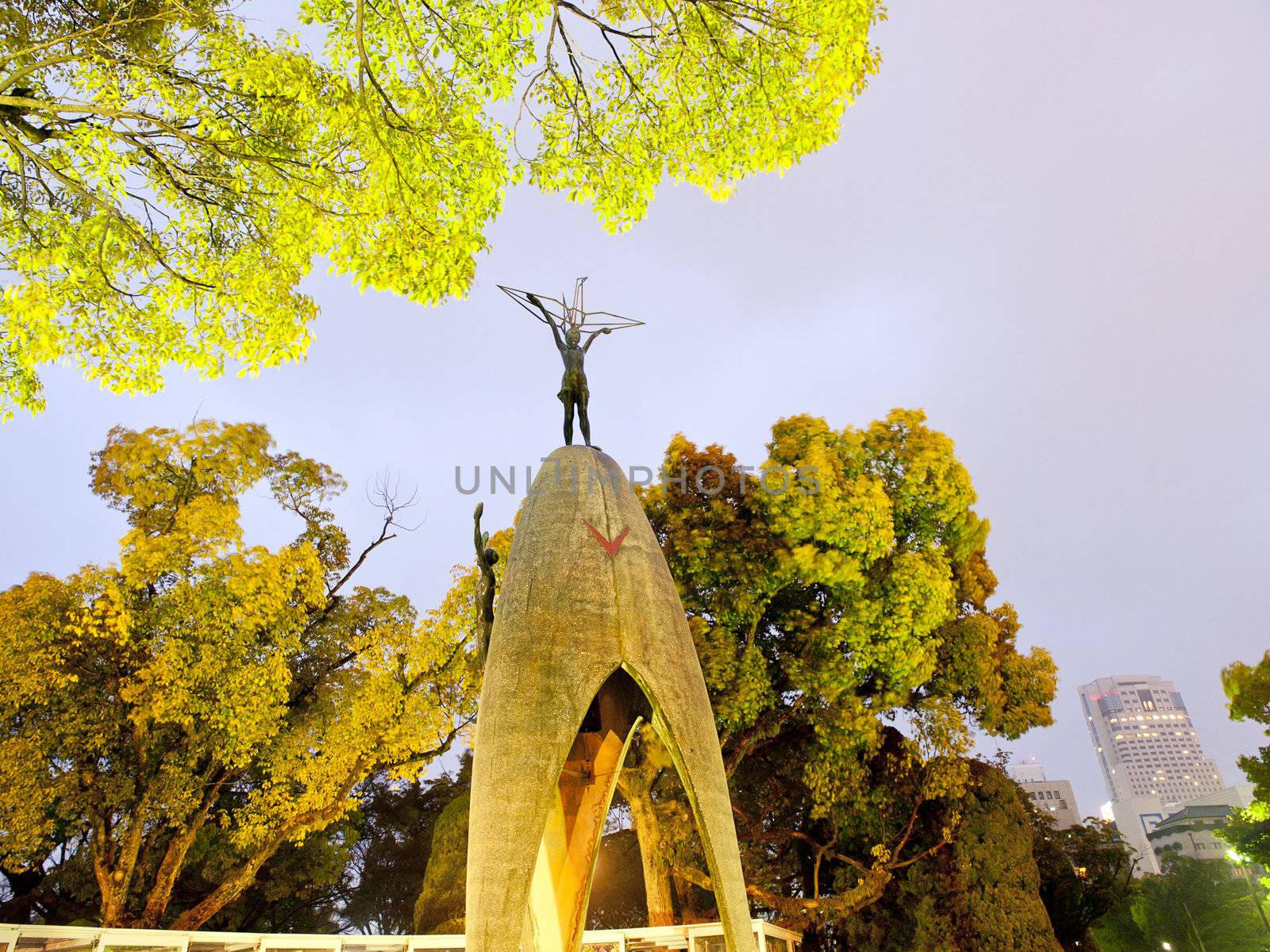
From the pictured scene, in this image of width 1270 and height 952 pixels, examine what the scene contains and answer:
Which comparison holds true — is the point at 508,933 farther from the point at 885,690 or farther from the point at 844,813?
the point at 844,813

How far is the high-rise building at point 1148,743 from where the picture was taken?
486 feet

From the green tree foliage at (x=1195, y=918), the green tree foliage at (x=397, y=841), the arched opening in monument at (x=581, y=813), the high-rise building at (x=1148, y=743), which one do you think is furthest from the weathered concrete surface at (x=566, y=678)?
the high-rise building at (x=1148, y=743)

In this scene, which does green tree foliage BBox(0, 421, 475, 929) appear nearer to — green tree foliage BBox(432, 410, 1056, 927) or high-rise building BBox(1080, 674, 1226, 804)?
green tree foliage BBox(432, 410, 1056, 927)

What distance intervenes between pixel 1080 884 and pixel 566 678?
18.5m

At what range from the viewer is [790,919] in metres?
15.1

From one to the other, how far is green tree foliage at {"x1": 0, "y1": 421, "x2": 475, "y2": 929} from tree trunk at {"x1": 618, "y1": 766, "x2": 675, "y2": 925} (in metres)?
3.45

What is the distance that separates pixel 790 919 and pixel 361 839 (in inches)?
633

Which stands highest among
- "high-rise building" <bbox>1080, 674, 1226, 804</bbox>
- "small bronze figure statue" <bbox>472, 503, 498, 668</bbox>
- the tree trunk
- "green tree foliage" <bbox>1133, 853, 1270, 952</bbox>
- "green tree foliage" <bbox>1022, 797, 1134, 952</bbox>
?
"high-rise building" <bbox>1080, 674, 1226, 804</bbox>

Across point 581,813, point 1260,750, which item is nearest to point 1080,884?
point 1260,750

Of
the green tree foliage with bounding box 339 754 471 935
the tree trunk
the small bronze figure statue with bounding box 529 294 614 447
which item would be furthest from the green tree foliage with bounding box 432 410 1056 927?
the green tree foliage with bounding box 339 754 471 935

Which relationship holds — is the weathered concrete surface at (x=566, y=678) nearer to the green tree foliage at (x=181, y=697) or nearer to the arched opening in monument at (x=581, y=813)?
the arched opening in monument at (x=581, y=813)

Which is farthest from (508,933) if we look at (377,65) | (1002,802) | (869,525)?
(1002,802)

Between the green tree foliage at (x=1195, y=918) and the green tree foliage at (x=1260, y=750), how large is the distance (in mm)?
5637

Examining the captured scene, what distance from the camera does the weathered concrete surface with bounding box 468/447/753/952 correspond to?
5309 mm
